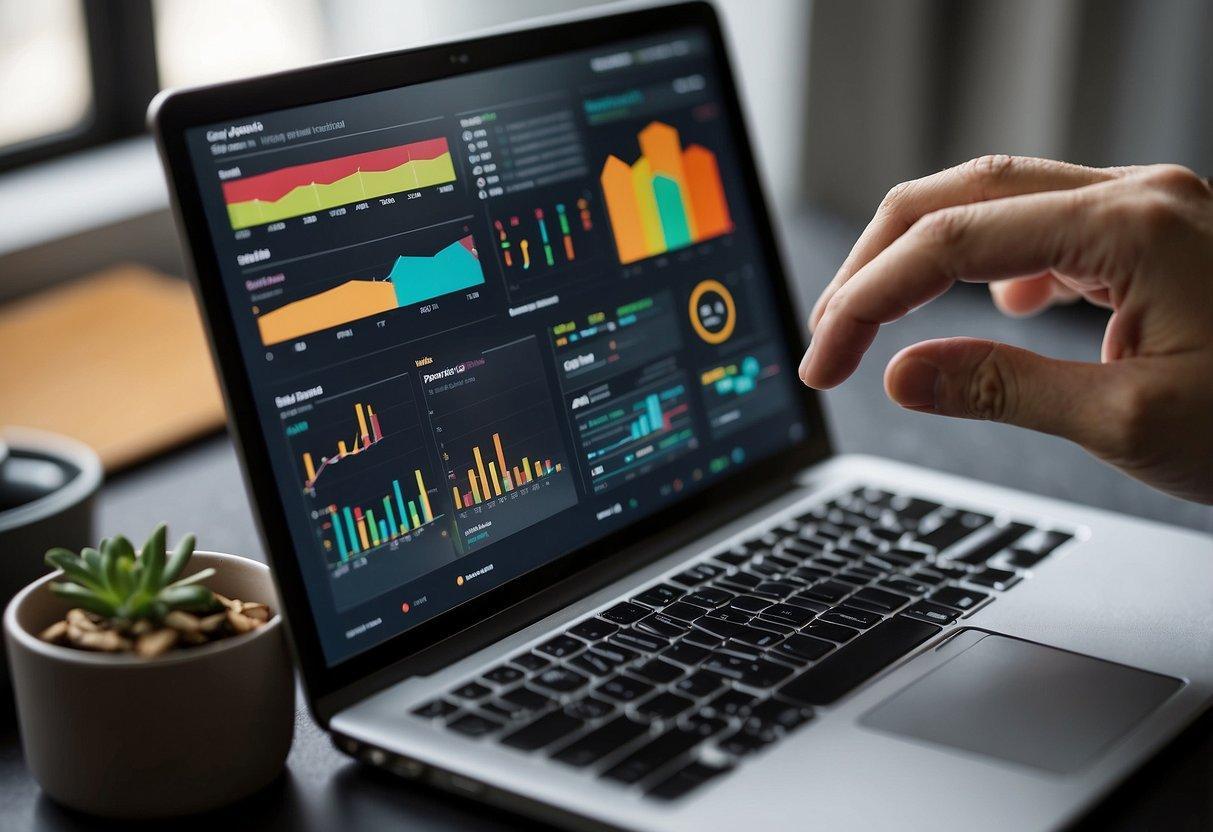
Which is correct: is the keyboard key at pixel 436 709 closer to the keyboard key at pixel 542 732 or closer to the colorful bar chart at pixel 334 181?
the keyboard key at pixel 542 732

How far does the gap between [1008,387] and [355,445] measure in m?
0.37

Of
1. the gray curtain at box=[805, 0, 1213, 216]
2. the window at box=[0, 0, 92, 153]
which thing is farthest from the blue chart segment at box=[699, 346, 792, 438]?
the window at box=[0, 0, 92, 153]

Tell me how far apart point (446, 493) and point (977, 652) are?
0.32 m

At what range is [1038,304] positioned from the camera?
39.2 inches

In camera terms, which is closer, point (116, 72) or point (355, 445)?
point (355, 445)

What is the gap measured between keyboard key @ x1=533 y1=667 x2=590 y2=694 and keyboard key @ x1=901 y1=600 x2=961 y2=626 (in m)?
0.21

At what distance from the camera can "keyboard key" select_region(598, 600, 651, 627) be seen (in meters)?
0.76

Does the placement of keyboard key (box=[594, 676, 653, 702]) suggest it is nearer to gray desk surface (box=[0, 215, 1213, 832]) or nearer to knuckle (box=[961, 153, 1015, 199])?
gray desk surface (box=[0, 215, 1213, 832])

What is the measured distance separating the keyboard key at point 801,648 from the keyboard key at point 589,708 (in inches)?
4.4

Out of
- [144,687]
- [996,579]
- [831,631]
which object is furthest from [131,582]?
[996,579]

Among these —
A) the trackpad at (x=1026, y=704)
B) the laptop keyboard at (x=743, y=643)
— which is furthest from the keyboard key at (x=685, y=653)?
the trackpad at (x=1026, y=704)

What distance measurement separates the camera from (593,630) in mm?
748

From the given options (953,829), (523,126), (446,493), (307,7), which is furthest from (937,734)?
(307,7)

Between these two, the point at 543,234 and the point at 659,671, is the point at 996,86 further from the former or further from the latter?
the point at 659,671
